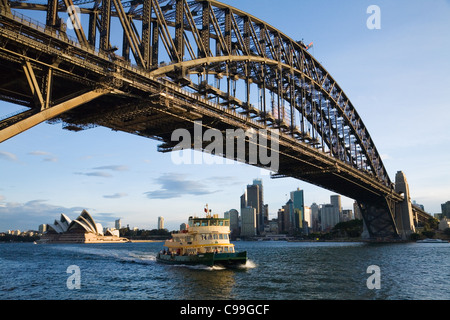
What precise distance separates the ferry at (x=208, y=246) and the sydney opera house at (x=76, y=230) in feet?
423

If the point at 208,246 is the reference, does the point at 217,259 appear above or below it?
below

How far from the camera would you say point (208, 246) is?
144 feet

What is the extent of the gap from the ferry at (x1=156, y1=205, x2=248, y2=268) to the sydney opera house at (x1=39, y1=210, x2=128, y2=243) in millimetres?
128782

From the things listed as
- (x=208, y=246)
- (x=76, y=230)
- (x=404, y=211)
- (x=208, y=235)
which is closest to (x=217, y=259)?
Answer: (x=208, y=246)

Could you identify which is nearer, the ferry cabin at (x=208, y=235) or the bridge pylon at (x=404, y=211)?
the ferry cabin at (x=208, y=235)

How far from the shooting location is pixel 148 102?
34562 millimetres

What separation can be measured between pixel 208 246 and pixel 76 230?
142 metres

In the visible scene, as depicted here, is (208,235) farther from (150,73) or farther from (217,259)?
(150,73)

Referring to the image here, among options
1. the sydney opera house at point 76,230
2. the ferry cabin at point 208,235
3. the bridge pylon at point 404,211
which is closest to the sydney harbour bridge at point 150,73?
the ferry cabin at point 208,235

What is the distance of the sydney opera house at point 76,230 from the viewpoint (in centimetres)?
16550

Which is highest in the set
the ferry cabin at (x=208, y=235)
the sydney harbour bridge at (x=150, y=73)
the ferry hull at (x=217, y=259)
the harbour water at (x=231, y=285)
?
the sydney harbour bridge at (x=150, y=73)

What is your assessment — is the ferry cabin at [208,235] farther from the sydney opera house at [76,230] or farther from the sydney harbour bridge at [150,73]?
the sydney opera house at [76,230]
